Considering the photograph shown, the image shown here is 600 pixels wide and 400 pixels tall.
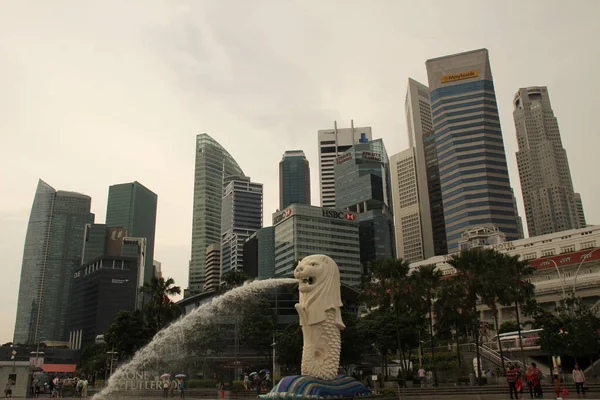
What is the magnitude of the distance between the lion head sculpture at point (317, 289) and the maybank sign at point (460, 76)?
148m

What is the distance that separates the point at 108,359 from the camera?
2904 inches

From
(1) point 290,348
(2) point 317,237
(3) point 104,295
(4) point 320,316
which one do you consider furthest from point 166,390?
(3) point 104,295

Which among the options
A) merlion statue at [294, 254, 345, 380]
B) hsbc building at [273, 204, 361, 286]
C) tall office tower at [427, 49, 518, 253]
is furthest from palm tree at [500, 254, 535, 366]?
hsbc building at [273, 204, 361, 286]

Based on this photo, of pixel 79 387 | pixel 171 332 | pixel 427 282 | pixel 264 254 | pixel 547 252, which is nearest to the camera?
pixel 79 387

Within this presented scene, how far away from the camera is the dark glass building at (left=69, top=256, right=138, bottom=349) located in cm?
17562

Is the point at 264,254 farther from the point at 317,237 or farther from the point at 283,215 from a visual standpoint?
the point at 317,237

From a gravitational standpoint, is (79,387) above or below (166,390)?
above

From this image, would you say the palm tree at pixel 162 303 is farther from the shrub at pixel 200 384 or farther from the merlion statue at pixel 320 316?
the merlion statue at pixel 320 316

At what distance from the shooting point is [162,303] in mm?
58875

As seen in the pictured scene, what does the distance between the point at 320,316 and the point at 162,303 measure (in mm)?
37306

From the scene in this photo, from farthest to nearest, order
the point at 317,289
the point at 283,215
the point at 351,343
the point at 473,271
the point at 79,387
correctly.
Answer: the point at 283,215 → the point at 351,343 → the point at 473,271 → the point at 79,387 → the point at 317,289

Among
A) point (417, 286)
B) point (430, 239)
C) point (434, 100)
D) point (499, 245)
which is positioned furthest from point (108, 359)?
point (430, 239)

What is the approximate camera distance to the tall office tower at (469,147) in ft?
476

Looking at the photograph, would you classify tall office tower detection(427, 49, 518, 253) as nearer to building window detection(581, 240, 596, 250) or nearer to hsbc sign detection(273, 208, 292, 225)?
building window detection(581, 240, 596, 250)
